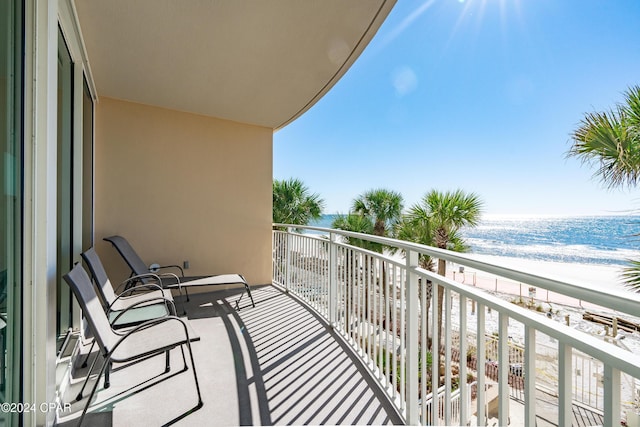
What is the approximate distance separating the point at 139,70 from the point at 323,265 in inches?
116

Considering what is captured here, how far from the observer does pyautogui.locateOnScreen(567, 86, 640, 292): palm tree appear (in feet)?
13.8

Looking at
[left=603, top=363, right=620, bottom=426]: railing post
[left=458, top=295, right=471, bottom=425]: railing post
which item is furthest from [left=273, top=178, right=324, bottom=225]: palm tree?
[left=603, top=363, right=620, bottom=426]: railing post

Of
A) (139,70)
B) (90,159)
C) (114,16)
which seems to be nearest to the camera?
(114,16)

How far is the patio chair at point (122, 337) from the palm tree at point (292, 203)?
7762 mm

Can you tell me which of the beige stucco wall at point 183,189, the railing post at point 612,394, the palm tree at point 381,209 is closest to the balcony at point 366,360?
the railing post at point 612,394

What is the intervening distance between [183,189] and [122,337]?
2.97 metres

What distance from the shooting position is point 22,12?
1.20 metres

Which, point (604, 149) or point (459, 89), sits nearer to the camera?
point (604, 149)

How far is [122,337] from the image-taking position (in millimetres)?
1659

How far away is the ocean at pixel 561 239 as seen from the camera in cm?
2066

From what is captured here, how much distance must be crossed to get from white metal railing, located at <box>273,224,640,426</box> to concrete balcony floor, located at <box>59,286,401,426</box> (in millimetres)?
216

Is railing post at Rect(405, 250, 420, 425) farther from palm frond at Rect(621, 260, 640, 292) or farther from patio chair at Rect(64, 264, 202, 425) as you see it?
palm frond at Rect(621, 260, 640, 292)

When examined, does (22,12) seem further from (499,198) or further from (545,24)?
(499,198)

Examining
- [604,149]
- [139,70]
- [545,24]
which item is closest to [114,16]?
[139,70]
